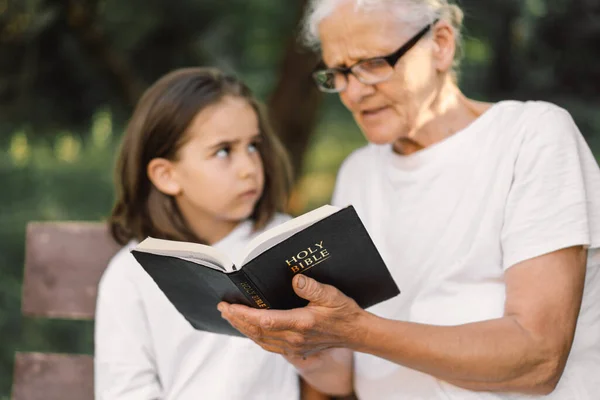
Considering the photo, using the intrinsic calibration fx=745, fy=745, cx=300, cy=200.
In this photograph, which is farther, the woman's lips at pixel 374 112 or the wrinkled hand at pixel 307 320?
the woman's lips at pixel 374 112

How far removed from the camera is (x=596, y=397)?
2.07 meters

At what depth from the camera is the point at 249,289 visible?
5.76 ft

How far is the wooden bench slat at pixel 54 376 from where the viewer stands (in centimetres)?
289

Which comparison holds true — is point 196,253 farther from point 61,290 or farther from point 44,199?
point 44,199

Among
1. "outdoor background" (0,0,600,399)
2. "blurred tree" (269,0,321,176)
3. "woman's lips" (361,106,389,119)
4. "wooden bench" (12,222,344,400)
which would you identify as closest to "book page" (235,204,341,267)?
"woman's lips" (361,106,389,119)

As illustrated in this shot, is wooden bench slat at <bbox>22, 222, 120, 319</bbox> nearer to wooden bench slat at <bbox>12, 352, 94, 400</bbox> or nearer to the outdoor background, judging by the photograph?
wooden bench slat at <bbox>12, 352, 94, 400</bbox>

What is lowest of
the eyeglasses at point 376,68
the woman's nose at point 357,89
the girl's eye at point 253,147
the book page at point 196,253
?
the girl's eye at point 253,147

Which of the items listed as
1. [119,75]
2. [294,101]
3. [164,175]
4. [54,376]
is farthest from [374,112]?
[119,75]

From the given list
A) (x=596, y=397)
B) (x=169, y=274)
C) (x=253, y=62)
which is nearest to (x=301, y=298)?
(x=169, y=274)

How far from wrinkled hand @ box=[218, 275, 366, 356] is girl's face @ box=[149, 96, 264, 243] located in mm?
671

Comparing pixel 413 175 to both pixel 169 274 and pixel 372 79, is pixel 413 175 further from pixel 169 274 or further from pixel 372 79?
pixel 169 274

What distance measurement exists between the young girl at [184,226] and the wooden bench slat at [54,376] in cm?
49

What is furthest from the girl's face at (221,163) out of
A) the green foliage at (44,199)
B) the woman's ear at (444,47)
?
the green foliage at (44,199)

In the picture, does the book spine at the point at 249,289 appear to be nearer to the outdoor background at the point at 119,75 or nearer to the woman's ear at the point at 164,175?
the woman's ear at the point at 164,175
